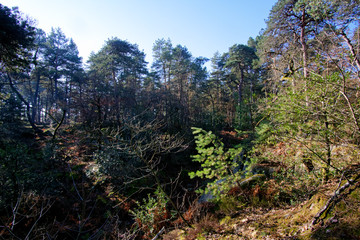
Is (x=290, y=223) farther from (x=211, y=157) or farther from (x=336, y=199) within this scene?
(x=211, y=157)

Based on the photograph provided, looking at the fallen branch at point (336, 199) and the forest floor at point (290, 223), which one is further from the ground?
the fallen branch at point (336, 199)

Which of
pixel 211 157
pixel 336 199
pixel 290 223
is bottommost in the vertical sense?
pixel 290 223

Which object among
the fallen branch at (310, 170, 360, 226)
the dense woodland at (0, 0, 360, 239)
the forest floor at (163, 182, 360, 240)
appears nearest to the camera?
the forest floor at (163, 182, 360, 240)

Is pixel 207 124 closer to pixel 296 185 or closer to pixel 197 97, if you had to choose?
pixel 197 97

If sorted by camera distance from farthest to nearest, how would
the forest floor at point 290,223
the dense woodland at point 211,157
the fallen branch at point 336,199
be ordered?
1. the dense woodland at point 211,157
2. the fallen branch at point 336,199
3. the forest floor at point 290,223

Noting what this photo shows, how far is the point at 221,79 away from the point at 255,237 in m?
21.1

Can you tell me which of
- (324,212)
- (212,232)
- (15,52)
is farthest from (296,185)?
(15,52)

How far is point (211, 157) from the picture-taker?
11.1 feet

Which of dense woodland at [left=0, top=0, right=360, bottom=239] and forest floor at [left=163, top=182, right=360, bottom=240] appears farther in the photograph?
dense woodland at [left=0, top=0, right=360, bottom=239]

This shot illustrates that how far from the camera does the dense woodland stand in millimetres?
2299

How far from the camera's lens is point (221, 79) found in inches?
862

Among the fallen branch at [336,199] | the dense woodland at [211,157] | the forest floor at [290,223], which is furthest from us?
the dense woodland at [211,157]

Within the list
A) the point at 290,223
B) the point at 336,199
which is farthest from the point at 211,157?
the point at 336,199

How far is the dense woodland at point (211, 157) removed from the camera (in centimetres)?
230
